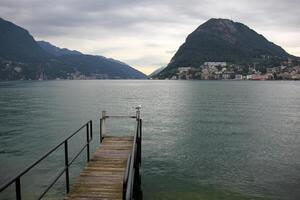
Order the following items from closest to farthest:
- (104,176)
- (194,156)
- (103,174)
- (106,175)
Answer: (104,176) → (106,175) → (103,174) → (194,156)

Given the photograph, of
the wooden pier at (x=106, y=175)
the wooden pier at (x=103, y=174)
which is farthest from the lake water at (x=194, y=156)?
the wooden pier at (x=103, y=174)

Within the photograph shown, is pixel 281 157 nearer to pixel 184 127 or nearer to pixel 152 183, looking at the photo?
pixel 152 183

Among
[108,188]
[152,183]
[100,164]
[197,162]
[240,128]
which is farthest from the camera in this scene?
[240,128]

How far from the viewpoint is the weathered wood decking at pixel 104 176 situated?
12.6m

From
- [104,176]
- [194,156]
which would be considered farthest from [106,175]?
[194,156]

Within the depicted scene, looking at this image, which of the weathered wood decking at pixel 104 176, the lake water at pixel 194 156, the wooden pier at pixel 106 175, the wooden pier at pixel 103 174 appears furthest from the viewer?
the lake water at pixel 194 156

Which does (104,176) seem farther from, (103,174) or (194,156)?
(194,156)

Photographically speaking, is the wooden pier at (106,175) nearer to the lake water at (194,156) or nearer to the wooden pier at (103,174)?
the wooden pier at (103,174)

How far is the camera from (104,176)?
14352 millimetres

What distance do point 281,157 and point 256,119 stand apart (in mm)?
27099

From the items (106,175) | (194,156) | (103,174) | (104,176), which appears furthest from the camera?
(194,156)

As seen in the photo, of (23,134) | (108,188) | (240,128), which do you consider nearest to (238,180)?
(108,188)

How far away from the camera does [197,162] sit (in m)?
28.4

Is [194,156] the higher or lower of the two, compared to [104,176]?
lower
